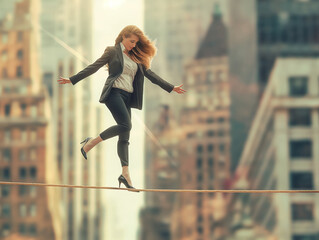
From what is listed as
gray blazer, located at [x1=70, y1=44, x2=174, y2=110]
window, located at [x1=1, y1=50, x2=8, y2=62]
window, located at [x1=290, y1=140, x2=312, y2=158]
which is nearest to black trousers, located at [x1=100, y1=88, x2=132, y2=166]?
gray blazer, located at [x1=70, y1=44, x2=174, y2=110]

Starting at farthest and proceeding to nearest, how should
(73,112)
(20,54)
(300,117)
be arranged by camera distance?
(73,112), (20,54), (300,117)

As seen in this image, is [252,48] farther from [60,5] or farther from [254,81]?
[60,5]

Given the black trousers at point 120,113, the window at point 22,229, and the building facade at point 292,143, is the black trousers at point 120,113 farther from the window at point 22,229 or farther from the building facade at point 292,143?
the window at point 22,229

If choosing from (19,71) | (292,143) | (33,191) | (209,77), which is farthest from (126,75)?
(19,71)

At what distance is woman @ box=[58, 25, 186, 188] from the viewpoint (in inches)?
379

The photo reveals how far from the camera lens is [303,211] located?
98500 mm

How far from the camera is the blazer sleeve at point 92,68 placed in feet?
31.3

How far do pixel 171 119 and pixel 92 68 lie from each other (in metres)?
103

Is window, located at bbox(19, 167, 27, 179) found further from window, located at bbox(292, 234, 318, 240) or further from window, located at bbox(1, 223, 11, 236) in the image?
window, located at bbox(292, 234, 318, 240)

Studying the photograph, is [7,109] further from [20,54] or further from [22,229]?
[22,229]

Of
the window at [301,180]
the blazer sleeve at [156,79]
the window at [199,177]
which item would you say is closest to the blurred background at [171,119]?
the window at [199,177]

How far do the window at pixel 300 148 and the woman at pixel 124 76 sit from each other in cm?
8941

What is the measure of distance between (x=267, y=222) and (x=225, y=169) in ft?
34.7

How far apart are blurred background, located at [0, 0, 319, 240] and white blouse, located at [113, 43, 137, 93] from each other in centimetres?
→ 9033
